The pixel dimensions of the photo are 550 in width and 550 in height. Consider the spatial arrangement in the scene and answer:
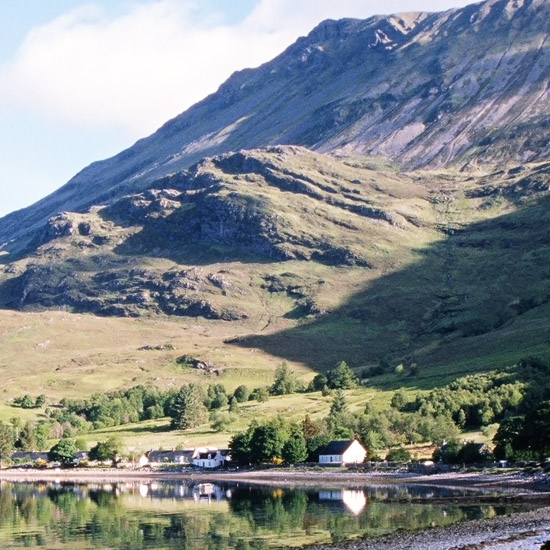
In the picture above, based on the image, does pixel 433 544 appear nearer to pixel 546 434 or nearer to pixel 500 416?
pixel 546 434

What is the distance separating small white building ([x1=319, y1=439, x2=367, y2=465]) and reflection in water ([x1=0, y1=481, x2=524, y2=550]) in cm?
2407

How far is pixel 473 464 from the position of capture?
130125 millimetres

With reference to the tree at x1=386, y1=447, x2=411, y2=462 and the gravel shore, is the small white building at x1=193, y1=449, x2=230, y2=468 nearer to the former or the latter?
the tree at x1=386, y1=447, x2=411, y2=462

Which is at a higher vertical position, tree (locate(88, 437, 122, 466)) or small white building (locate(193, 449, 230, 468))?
tree (locate(88, 437, 122, 466))

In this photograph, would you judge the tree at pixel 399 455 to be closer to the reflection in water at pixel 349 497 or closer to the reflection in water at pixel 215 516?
the reflection in water at pixel 215 516

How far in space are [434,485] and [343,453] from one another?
36498 millimetres

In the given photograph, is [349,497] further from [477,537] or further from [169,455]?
[169,455]

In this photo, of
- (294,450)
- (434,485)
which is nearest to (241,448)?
(294,450)

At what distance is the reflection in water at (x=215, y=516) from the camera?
8231cm

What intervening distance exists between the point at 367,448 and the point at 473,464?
3511cm

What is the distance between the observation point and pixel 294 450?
161m

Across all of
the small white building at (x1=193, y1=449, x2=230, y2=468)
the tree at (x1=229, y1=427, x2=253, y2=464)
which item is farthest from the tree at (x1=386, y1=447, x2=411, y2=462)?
the small white building at (x1=193, y1=449, x2=230, y2=468)

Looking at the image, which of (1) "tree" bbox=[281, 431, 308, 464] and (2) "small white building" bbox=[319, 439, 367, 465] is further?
(1) "tree" bbox=[281, 431, 308, 464]

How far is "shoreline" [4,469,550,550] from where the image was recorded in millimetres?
69625
